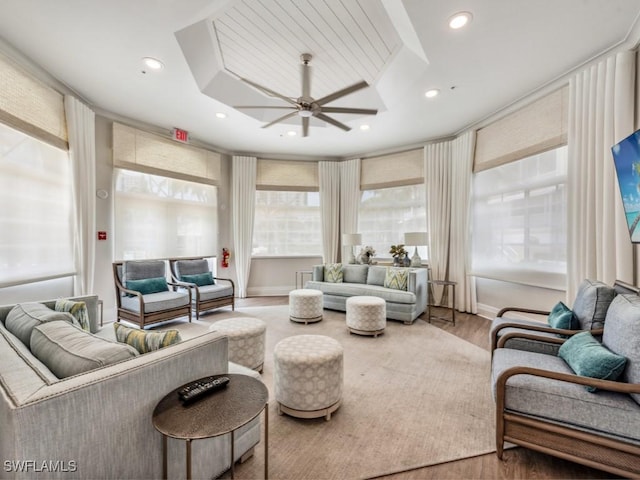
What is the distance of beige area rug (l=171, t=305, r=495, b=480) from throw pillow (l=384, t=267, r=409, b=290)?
1222 millimetres

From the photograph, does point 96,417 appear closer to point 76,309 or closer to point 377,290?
point 76,309

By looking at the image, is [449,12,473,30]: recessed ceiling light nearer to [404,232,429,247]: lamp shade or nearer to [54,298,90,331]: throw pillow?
[404,232,429,247]: lamp shade

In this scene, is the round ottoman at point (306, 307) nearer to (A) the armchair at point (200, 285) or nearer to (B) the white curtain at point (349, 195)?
(A) the armchair at point (200, 285)

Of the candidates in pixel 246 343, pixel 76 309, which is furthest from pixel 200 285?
pixel 246 343

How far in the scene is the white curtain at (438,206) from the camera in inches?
198

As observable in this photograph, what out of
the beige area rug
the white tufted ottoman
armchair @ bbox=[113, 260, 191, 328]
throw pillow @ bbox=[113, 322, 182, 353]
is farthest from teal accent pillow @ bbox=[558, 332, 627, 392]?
armchair @ bbox=[113, 260, 191, 328]

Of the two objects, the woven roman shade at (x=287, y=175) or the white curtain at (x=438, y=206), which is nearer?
the white curtain at (x=438, y=206)

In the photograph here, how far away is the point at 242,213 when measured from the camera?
6.00 m

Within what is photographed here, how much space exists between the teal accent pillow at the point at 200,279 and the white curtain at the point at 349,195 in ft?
9.33

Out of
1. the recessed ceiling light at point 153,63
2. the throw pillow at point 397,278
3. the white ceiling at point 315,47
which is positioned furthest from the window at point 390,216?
the recessed ceiling light at point 153,63

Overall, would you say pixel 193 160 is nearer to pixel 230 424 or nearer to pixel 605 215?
pixel 230 424

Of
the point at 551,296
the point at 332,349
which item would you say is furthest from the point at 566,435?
the point at 551,296

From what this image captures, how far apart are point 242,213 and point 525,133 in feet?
16.4

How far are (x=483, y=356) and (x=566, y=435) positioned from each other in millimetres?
1627
